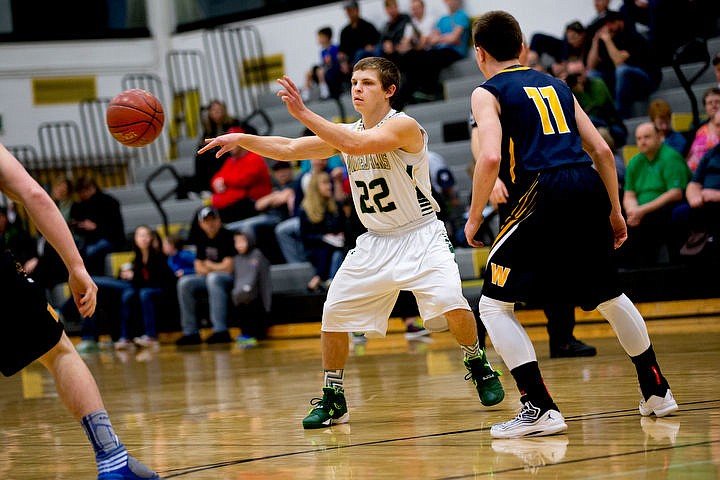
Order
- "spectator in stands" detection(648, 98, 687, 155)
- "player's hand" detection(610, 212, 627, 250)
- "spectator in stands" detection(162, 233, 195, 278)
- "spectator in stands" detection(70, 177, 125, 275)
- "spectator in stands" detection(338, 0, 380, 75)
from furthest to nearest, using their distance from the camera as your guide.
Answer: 1. "spectator in stands" detection(338, 0, 380, 75)
2. "spectator in stands" detection(70, 177, 125, 275)
3. "spectator in stands" detection(162, 233, 195, 278)
4. "spectator in stands" detection(648, 98, 687, 155)
5. "player's hand" detection(610, 212, 627, 250)

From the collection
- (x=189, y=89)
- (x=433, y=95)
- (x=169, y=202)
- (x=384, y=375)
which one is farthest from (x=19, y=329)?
(x=189, y=89)

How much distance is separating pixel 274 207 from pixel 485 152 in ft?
26.8

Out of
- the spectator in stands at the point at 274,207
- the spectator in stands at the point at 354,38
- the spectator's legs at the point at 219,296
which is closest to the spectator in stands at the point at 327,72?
the spectator in stands at the point at 354,38

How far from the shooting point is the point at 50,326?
3.62 metres

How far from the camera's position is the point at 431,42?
44.2 ft

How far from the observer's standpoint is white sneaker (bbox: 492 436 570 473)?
3.72 m

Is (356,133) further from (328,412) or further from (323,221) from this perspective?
(323,221)

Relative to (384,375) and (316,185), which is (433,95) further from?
(384,375)

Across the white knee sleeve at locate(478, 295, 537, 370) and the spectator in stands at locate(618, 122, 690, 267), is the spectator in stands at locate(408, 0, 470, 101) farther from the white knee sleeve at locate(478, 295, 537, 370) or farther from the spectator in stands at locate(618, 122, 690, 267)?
the white knee sleeve at locate(478, 295, 537, 370)

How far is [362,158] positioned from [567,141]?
1.27m

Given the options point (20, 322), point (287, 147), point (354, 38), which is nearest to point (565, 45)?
point (354, 38)

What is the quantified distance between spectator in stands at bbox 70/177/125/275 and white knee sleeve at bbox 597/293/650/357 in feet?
31.4

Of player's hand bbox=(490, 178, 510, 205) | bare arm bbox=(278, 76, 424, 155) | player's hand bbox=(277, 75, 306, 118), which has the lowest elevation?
player's hand bbox=(490, 178, 510, 205)

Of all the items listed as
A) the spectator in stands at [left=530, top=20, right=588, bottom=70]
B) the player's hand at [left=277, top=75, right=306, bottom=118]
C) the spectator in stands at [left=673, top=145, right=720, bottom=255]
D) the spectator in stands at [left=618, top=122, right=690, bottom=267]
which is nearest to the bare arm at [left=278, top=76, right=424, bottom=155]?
the player's hand at [left=277, top=75, right=306, bottom=118]
